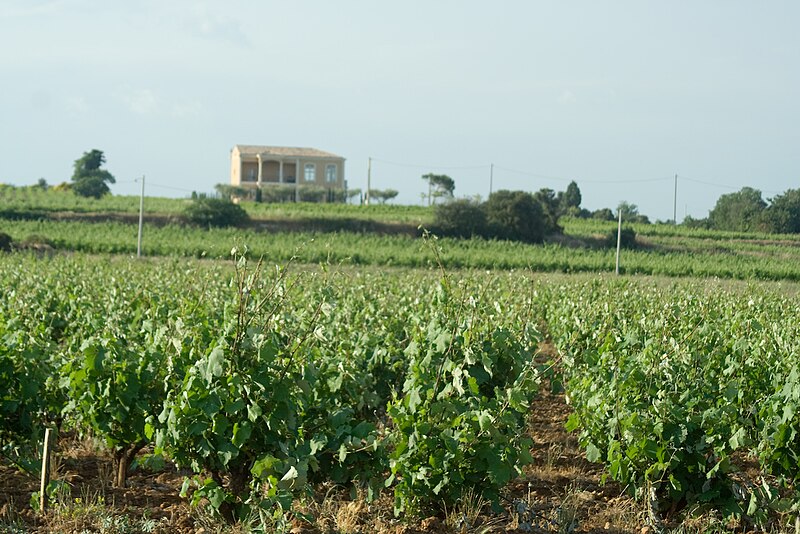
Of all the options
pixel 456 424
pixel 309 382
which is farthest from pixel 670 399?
pixel 309 382

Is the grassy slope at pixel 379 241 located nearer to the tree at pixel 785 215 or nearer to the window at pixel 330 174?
the tree at pixel 785 215

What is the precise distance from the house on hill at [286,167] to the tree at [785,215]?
1163 inches

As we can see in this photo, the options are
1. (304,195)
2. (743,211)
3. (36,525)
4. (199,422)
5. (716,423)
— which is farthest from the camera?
(304,195)

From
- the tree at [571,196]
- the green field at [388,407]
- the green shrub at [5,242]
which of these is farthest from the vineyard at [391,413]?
the tree at [571,196]

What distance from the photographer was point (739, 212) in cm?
6162

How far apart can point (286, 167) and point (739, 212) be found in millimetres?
31723

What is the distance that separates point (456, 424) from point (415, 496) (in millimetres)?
637

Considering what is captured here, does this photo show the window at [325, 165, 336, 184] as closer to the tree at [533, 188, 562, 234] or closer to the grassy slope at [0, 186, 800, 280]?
the grassy slope at [0, 186, 800, 280]

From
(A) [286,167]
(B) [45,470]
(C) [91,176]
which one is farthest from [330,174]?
(B) [45,470]

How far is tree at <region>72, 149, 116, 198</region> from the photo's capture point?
68500 mm

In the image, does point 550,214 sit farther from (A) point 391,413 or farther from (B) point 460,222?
(A) point 391,413

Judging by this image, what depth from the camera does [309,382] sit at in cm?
568

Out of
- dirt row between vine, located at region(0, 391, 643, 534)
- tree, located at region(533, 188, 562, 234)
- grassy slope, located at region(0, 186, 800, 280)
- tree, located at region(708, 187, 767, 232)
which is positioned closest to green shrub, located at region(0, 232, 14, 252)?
grassy slope, located at region(0, 186, 800, 280)

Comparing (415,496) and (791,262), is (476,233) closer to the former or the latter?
(791,262)
